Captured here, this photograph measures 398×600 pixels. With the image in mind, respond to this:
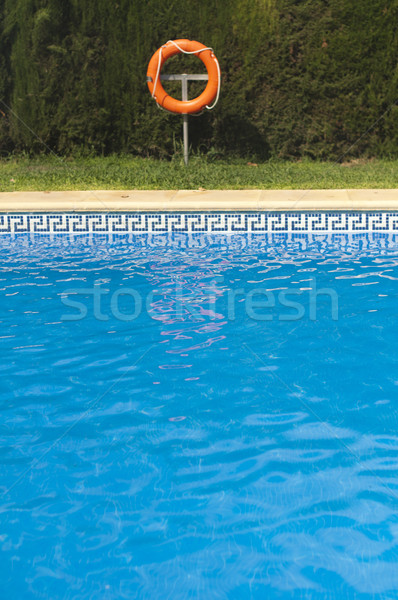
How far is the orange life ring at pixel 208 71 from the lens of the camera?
8977 millimetres

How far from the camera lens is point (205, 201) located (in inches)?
283

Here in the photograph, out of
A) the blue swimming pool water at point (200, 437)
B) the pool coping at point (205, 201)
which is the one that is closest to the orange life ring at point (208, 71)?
the pool coping at point (205, 201)

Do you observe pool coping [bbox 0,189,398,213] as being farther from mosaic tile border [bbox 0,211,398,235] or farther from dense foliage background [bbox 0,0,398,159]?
dense foliage background [bbox 0,0,398,159]

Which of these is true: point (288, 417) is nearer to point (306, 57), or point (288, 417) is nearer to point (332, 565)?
point (332, 565)

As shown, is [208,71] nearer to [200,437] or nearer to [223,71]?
[223,71]

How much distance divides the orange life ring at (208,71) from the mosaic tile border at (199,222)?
8.05 ft

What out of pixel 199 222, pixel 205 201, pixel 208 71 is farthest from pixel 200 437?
pixel 208 71

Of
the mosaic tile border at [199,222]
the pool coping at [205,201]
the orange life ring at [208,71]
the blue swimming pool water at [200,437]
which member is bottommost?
the blue swimming pool water at [200,437]

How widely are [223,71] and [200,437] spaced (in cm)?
782

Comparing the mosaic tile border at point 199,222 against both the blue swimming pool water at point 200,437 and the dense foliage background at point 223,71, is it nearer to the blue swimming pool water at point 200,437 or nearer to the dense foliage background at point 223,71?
the blue swimming pool water at point 200,437

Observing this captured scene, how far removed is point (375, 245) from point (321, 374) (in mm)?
3094

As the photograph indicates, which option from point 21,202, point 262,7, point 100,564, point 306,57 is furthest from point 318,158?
point 100,564

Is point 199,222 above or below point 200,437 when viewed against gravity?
above

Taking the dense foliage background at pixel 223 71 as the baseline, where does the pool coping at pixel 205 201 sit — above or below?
below
